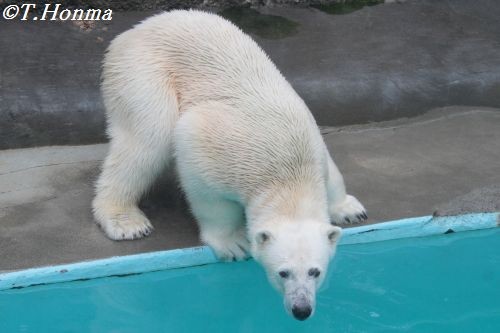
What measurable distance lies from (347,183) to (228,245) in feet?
3.00

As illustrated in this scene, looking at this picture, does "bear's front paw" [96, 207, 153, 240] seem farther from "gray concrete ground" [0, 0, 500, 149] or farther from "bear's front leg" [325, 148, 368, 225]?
"gray concrete ground" [0, 0, 500, 149]

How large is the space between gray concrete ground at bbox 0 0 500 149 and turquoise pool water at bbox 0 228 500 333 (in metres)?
1.39

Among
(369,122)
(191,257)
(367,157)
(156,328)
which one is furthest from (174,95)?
(369,122)

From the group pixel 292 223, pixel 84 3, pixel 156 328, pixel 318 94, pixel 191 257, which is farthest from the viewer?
pixel 84 3

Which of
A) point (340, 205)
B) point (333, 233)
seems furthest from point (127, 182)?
point (333, 233)

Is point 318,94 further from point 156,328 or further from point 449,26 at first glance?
point 156,328

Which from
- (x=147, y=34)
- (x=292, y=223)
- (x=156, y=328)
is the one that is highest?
(x=147, y=34)

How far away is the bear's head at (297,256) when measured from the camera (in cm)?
310

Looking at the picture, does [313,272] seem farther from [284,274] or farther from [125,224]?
[125,224]

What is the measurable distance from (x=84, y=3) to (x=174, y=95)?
2046mm

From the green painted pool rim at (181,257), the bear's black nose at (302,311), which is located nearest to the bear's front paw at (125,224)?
the green painted pool rim at (181,257)

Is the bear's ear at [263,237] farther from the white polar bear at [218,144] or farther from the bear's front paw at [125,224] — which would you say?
the bear's front paw at [125,224]

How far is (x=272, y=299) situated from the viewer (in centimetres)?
373

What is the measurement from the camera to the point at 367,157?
478 centimetres
